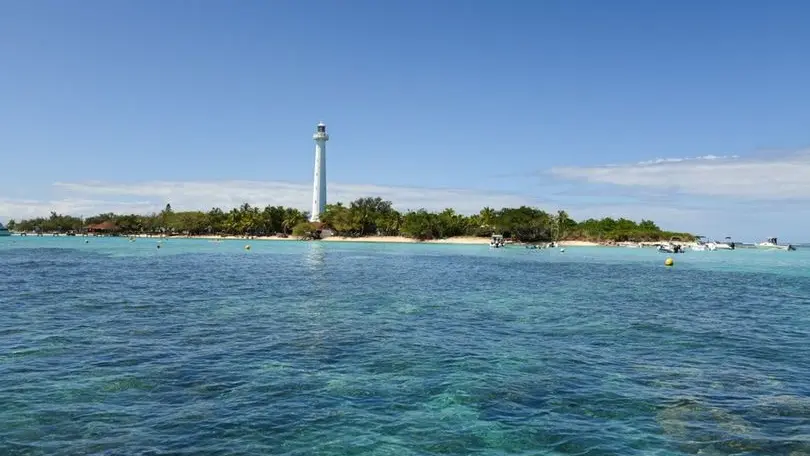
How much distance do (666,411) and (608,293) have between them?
33800 millimetres

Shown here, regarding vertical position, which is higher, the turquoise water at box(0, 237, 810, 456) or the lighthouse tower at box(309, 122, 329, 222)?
the lighthouse tower at box(309, 122, 329, 222)

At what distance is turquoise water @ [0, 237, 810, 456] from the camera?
1277 centimetres

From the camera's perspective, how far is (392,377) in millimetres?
18047

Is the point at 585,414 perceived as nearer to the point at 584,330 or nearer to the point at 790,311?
the point at 584,330

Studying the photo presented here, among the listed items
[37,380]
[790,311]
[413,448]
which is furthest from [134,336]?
[790,311]

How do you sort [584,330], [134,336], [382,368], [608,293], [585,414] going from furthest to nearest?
1. [608,293]
2. [584,330]
3. [134,336]
4. [382,368]
5. [585,414]

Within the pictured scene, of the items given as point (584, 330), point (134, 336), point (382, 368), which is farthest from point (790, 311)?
point (134, 336)

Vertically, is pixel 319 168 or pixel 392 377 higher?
pixel 319 168

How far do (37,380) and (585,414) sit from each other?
1607cm

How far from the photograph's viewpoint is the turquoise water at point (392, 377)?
41.9 ft

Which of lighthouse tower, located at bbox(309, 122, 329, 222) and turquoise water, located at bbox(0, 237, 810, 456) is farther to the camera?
lighthouse tower, located at bbox(309, 122, 329, 222)

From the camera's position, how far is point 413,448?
12.3 m

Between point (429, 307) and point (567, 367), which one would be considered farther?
point (429, 307)

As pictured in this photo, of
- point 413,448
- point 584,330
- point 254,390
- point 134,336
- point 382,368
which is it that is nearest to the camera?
point 413,448
